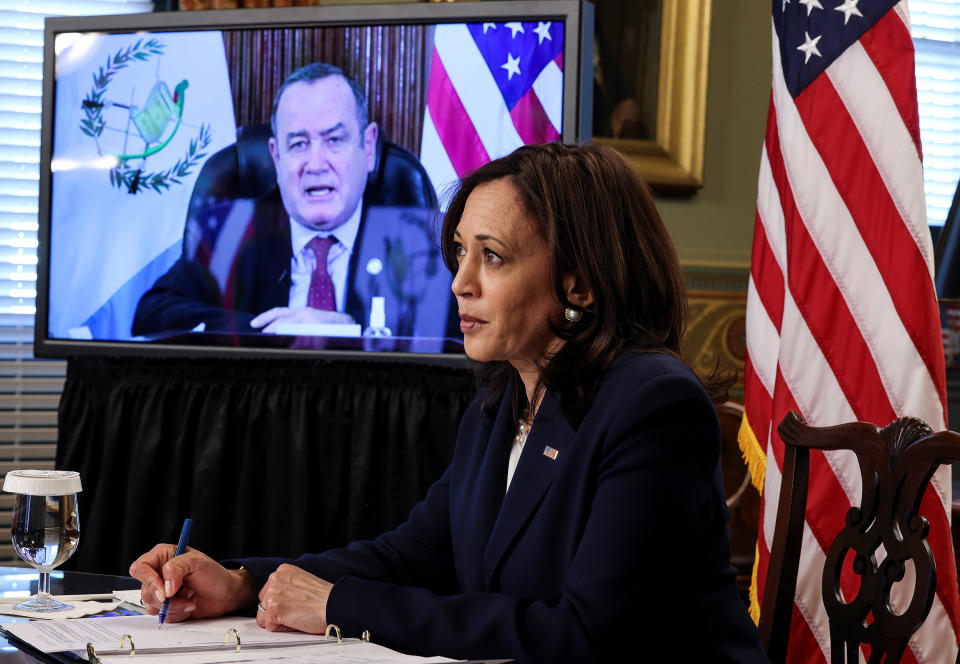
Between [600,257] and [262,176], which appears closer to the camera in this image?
[600,257]

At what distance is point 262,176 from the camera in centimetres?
280

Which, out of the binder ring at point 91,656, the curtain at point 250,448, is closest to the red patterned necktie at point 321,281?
the curtain at point 250,448

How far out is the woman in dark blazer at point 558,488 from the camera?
1166mm

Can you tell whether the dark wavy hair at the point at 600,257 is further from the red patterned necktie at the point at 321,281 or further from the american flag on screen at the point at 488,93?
the red patterned necktie at the point at 321,281

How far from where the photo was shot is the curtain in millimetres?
2738

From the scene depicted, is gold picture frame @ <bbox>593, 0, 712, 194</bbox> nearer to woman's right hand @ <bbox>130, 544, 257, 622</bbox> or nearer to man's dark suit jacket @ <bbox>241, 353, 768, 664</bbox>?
→ man's dark suit jacket @ <bbox>241, 353, 768, 664</bbox>

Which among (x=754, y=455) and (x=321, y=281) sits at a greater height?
(x=321, y=281)

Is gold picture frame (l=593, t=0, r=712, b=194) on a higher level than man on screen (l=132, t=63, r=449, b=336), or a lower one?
higher

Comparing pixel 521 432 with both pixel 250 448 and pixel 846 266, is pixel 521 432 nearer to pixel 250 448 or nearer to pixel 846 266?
pixel 846 266

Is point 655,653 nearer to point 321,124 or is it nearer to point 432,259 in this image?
point 432,259

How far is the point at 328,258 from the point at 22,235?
1.60m

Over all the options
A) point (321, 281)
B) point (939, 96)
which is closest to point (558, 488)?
point (321, 281)

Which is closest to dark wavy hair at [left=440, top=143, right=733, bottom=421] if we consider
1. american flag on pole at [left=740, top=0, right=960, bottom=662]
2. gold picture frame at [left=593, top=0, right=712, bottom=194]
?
american flag on pole at [left=740, top=0, right=960, bottom=662]

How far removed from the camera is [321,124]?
8.99 ft
